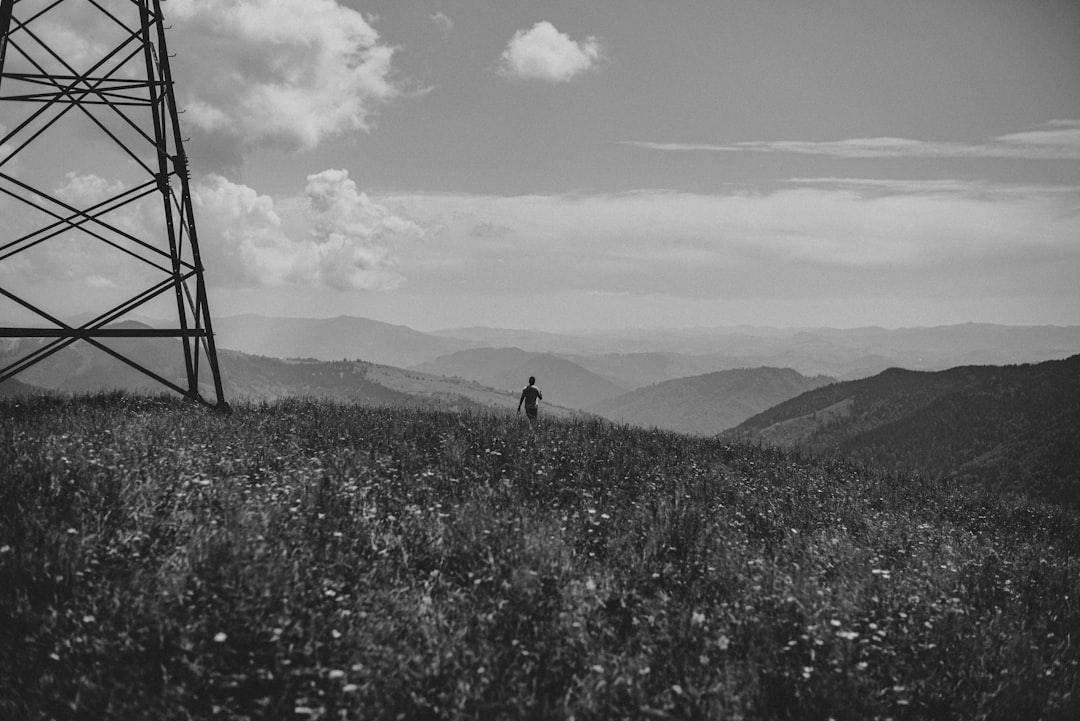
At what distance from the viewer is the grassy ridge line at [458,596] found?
178 inches

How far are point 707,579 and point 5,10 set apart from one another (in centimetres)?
1317

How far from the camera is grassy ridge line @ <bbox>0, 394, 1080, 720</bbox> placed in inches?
178

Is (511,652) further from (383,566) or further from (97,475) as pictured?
(97,475)

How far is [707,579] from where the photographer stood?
631 cm

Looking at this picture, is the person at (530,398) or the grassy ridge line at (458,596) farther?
the person at (530,398)

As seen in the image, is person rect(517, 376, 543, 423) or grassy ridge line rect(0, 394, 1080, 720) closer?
grassy ridge line rect(0, 394, 1080, 720)

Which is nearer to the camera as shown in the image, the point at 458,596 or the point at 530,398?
the point at 458,596

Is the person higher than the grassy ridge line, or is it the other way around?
the person

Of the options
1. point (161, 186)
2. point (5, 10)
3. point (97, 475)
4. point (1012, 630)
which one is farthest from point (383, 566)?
point (5, 10)

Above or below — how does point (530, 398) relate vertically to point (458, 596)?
above

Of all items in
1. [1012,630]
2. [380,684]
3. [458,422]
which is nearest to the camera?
[380,684]

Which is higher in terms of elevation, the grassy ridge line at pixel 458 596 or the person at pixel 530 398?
the person at pixel 530 398

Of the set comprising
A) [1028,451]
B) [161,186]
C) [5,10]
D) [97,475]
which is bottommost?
[1028,451]

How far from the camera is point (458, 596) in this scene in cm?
550
